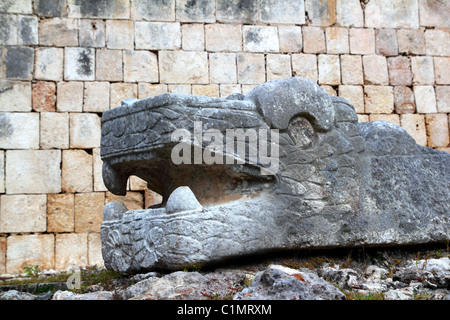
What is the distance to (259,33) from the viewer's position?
857cm

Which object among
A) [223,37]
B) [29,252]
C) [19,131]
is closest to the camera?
[29,252]

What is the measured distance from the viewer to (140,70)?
26.8ft

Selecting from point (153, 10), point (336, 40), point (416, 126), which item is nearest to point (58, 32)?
point (153, 10)

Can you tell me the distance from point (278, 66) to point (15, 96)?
13.3ft

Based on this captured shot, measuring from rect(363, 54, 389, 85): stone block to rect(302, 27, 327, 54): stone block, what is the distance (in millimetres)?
782

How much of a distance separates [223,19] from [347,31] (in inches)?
83.5

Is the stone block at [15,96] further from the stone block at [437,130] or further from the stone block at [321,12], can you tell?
the stone block at [437,130]

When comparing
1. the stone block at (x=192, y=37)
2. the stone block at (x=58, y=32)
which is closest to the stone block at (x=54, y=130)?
the stone block at (x=58, y=32)

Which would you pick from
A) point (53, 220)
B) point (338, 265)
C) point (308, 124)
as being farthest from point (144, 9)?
point (338, 265)

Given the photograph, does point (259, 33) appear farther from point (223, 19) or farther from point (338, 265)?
point (338, 265)

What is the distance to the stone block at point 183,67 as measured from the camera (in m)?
8.23

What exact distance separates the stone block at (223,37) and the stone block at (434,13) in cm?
326

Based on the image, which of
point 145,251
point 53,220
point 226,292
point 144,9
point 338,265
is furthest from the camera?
point 144,9

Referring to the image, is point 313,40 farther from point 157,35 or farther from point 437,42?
point 157,35
